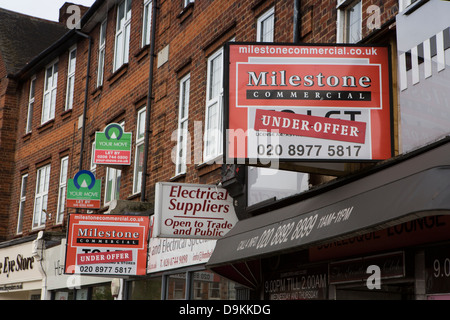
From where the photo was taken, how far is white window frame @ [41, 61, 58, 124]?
22.5 metres

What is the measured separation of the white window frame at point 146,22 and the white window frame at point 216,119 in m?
3.77

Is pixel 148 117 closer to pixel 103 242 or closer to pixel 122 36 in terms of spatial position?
pixel 103 242

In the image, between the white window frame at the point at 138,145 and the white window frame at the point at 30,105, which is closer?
the white window frame at the point at 138,145

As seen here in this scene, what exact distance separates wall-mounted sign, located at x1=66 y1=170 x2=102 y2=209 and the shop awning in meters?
7.24

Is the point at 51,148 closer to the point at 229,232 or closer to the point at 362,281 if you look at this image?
the point at 229,232

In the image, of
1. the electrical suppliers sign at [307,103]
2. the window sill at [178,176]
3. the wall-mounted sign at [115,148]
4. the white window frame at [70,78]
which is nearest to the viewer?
the electrical suppliers sign at [307,103]

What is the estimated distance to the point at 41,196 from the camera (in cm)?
2184

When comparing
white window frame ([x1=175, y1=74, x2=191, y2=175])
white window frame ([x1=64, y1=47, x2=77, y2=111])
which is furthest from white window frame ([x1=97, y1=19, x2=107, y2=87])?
white window frame ([x1=175, y1=74, x2=191, y2=175])

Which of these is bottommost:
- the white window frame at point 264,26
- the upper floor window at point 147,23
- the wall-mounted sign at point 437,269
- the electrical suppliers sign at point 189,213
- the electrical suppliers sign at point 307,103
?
the wall-mounted sign at point 437,269

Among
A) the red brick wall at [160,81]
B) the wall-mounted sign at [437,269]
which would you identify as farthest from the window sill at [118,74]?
the wall-mounted sign at [437,269]

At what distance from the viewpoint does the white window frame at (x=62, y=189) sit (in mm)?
20328

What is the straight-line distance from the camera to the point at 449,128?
6.99m

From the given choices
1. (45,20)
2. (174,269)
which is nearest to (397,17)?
(174,269)

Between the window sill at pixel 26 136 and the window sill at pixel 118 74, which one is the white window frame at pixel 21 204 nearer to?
the window sill at pixel 26 136
